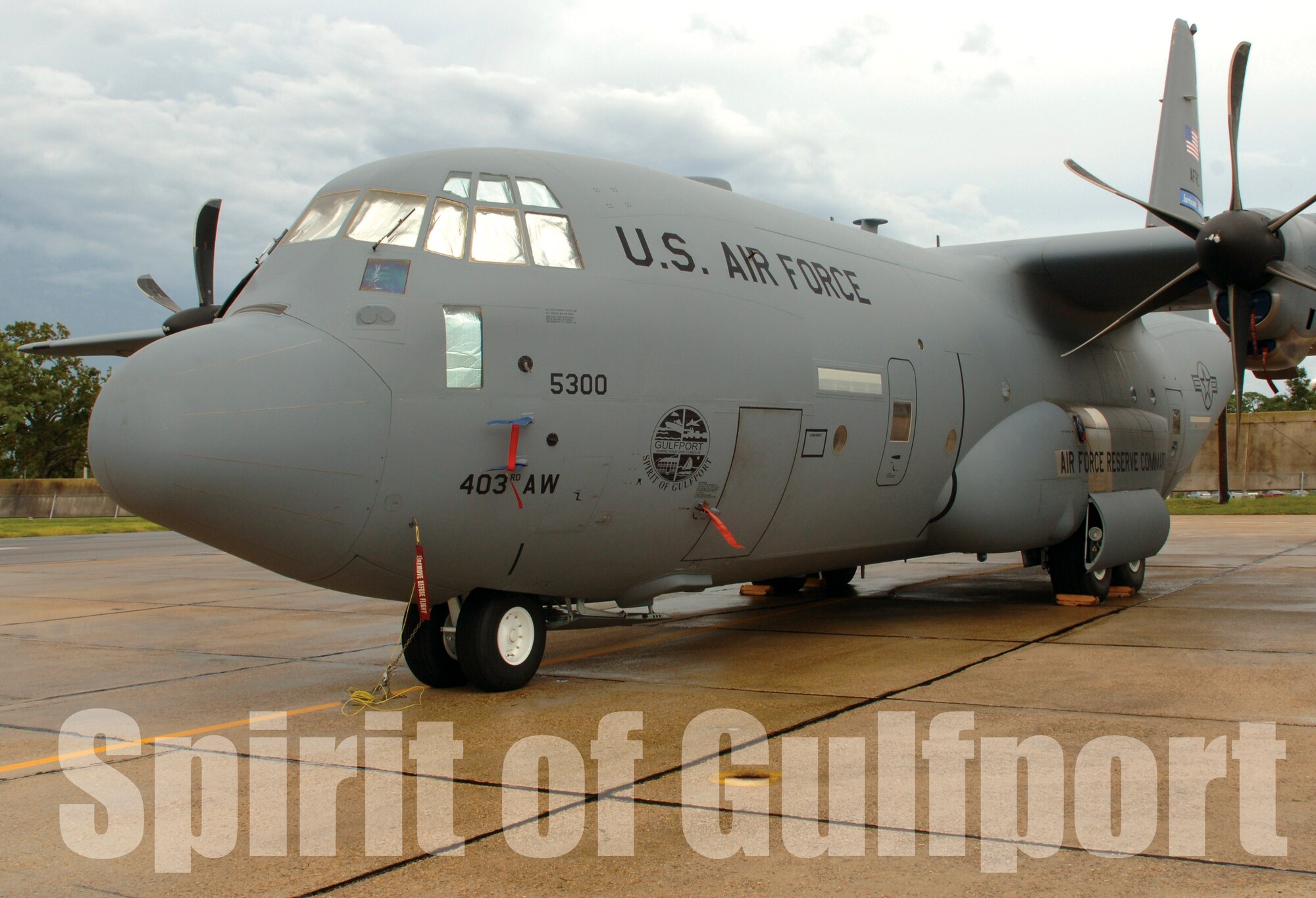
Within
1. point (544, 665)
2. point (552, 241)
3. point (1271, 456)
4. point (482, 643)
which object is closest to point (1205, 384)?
point (544, 665)

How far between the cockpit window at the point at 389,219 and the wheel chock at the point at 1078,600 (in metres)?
8.45

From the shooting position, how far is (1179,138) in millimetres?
15789

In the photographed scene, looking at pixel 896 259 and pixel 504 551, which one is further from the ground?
pixel 896 259

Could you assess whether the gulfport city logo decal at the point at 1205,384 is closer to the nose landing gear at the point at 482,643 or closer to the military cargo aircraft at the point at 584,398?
the military cargo aircraft at the point at 584,398

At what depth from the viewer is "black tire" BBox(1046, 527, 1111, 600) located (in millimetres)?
12125

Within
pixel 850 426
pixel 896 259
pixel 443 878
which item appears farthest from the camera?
pixel 896 259

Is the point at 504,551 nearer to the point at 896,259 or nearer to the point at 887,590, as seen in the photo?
the point at 896,259

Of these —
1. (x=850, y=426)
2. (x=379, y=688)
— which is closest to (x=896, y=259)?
(x=850, y=426)

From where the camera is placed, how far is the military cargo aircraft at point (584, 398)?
21.1ft

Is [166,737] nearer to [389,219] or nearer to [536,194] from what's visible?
[389,219]

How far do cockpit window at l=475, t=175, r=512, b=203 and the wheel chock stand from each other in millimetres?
7981

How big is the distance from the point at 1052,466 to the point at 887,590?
398cm

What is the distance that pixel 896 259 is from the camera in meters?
10.8

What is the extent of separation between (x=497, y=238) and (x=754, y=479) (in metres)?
2.61
